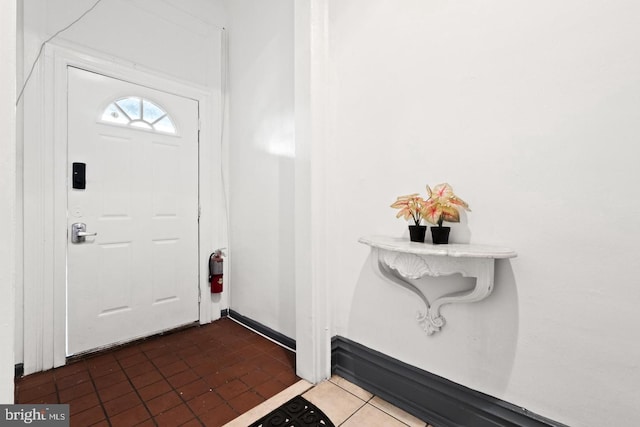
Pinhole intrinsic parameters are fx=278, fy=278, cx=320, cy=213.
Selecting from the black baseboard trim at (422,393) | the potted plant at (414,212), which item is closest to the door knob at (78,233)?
the black baseboard trim at (422,393)

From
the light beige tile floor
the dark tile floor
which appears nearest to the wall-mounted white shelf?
the light beige tile floor

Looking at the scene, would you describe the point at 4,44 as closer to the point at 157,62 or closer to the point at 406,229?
the point at 406,229

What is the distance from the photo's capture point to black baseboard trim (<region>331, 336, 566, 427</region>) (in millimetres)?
1238

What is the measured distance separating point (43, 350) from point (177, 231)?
117cm

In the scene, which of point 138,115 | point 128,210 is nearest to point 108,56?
point 138,115

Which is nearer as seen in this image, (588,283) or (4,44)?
(4,44)

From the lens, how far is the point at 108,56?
7.20ft

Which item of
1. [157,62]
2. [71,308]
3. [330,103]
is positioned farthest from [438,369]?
[157,62]

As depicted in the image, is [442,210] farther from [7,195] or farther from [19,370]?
[19,370]

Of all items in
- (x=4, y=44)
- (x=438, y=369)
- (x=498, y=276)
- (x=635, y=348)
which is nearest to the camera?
(x=4, y=44)

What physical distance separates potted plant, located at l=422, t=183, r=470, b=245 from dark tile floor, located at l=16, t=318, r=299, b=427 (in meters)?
1.32

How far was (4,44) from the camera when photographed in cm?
82

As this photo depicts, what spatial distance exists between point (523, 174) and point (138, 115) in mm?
2743

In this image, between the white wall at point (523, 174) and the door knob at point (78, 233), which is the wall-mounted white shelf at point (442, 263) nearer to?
the white wall at point (523, 174)
